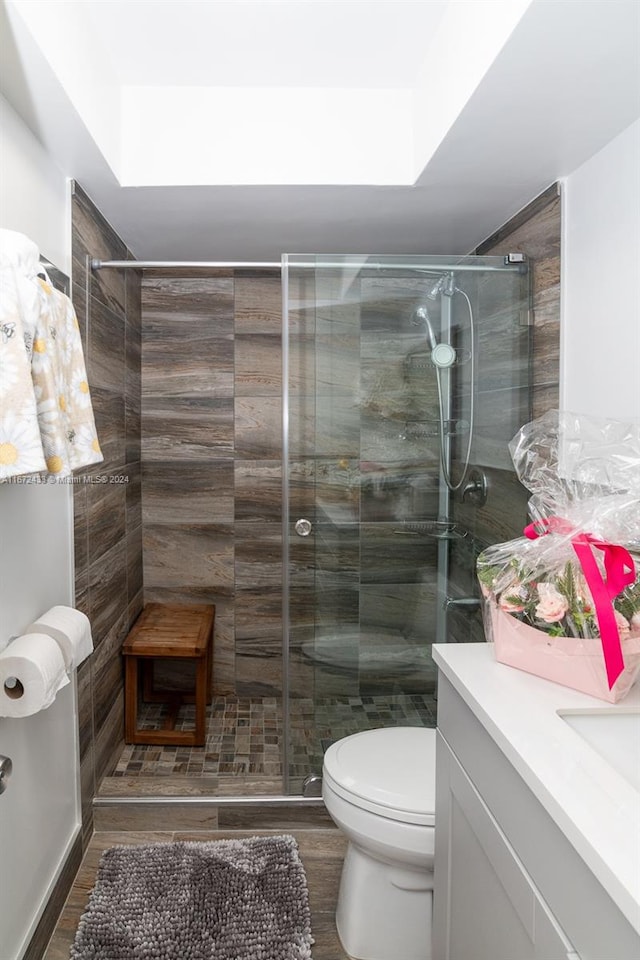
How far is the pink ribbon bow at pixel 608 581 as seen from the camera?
111 cm

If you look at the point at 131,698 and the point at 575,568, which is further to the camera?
the point at 131,698

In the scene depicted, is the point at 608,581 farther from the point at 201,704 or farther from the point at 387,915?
the point at 201,704

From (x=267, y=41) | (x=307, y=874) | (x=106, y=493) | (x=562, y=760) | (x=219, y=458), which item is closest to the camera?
(x=562, y=760)

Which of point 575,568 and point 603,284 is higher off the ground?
point 603,284

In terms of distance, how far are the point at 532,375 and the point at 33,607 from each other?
163 cm

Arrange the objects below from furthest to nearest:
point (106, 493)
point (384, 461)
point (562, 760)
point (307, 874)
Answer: point (106, 493), point (384, 461), point (307, 874), point (562, 760)

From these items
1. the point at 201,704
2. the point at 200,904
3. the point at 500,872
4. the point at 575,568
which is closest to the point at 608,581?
the point at 575,568

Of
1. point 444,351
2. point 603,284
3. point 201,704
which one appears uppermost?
point 603,284

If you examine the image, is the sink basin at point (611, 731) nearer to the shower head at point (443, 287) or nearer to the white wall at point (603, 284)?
the white wall at point (603, 284)

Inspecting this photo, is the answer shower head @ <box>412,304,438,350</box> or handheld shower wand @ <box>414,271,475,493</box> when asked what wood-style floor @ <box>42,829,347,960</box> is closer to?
handheld shower wand @ <box>414,271,475,493</box>

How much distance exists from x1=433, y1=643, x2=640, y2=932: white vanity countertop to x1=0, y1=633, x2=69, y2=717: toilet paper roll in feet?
2.81

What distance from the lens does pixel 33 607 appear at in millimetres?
1707

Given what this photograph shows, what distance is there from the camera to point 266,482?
123 inches

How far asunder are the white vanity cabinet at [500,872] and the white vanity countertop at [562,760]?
0.02 meters
